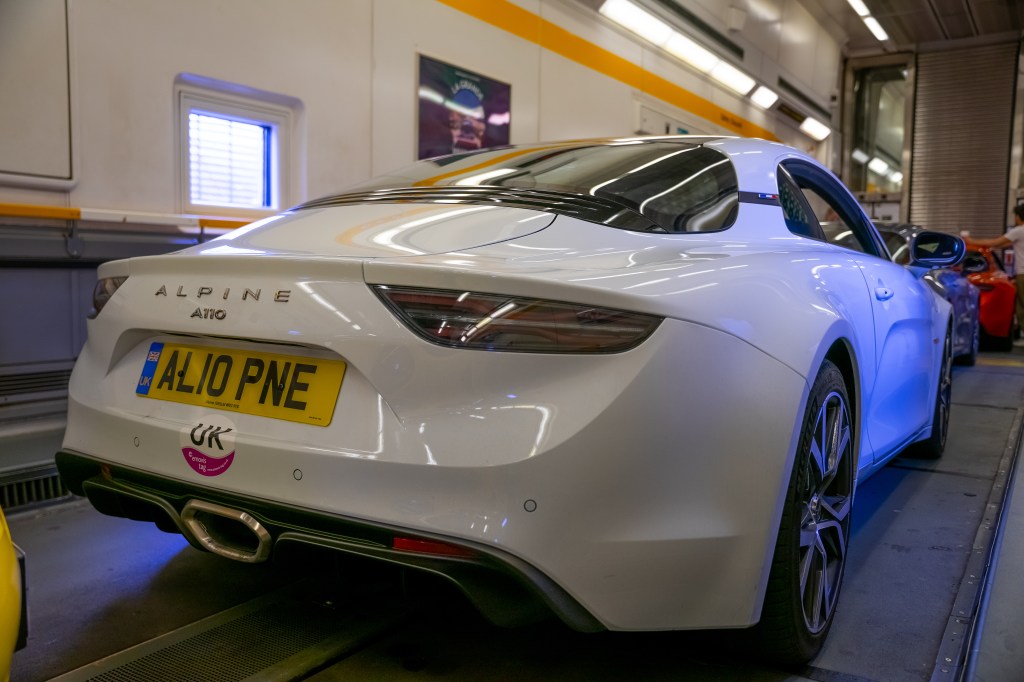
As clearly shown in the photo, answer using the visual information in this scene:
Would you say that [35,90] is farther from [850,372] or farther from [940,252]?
[940,252]

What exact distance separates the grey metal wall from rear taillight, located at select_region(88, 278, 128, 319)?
13.8 meters

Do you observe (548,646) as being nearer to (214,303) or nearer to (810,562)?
(810,562)

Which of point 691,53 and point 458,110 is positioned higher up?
point 691,53

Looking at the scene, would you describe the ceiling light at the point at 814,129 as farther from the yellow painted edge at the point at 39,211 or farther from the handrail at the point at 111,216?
the yellow painted edge at the point at 39,211

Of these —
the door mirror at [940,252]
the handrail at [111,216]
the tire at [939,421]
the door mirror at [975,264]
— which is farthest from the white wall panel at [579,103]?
the tire at [939,421]

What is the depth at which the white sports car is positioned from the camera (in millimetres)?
1319

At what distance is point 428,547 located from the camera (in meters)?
1.34

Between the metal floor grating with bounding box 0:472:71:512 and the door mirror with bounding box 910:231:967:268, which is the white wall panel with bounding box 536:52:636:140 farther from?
the metal floor grating with bounding box 0:472:71:512

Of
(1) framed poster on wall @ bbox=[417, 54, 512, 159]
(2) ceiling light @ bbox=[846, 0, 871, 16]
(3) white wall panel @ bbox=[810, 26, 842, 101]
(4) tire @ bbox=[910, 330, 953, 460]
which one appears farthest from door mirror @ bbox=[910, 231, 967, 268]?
(3) white wall panel @ bbox=[810, 26, 842, 101]

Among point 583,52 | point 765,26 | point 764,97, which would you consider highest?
point 765,26

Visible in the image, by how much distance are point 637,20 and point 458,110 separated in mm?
2490

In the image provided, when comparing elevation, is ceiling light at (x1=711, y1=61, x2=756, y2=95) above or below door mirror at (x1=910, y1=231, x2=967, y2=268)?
above

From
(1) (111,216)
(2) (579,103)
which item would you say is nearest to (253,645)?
(1) (111,216)

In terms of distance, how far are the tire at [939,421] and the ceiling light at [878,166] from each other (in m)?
11.5
